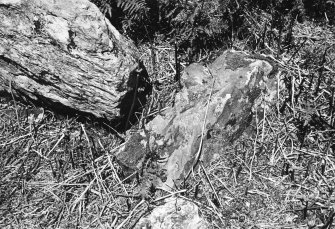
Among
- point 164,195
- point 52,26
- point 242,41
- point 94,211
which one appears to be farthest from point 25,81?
point 242,41

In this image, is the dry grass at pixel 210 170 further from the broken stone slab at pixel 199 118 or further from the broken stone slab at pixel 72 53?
the broken stone slab at pixel 72 53

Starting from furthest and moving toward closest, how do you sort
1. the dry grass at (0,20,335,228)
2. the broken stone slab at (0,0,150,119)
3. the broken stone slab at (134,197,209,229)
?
the broken stone slab at (0,0,150,119) → the dry grass at (0,20,335,228) → the broken stone slab at (134,197,209,229)

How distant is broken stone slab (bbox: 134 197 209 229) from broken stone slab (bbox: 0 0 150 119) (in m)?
0.85

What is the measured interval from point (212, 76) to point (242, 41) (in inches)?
25.1

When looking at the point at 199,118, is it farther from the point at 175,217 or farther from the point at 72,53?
the point at 72,53

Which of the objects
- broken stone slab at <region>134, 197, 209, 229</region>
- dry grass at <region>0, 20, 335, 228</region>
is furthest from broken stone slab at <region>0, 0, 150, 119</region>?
broken stone slab at <region>134, 197, 209, 229</region>

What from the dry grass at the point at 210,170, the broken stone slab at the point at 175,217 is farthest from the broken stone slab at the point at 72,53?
the broken stone slab at the point at 175,217

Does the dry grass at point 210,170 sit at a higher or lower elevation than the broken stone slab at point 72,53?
lower

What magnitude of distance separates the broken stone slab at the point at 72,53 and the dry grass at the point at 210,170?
326mm

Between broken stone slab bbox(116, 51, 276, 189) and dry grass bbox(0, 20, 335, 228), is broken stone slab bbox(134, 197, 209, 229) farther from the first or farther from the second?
broken stone slab bbox(116, 51, 276, 189)

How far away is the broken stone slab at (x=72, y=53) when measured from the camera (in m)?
3.20

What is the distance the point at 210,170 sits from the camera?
3223mm

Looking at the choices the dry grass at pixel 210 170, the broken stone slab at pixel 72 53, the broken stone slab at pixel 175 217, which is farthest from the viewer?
the broken stone slab at pixel 72 53

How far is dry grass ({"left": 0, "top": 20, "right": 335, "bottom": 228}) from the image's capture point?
120 inches
